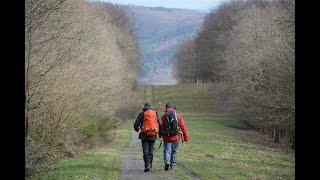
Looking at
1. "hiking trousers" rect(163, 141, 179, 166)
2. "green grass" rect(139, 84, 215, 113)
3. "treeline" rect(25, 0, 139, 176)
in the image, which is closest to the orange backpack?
"hiking trousers" rect(163, 141, 179, 166)

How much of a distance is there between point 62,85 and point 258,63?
815 inches

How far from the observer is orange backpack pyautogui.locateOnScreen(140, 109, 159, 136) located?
1652 centimetres

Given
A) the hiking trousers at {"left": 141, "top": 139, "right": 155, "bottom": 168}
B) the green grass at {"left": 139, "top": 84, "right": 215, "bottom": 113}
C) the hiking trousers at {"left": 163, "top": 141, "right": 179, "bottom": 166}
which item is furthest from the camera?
the green grass at {"left": 139, "top": 84, "right": 215, "bottom": 113}

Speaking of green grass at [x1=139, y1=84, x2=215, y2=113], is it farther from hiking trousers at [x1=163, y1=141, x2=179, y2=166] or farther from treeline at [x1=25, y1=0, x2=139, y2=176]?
hiking trousers at [x1=163, y1=141, x2=179, y2=166]

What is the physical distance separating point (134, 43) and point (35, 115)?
68449mm

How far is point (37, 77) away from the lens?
2019 cm

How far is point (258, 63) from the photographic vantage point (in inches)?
1654

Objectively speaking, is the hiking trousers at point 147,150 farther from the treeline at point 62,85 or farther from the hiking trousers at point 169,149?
the treeline at point 62,85

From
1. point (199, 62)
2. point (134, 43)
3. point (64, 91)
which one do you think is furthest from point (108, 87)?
point (199, 62)

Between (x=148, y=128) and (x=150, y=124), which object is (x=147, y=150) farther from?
(x=150, y=124)

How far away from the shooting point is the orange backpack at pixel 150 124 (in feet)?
54.2

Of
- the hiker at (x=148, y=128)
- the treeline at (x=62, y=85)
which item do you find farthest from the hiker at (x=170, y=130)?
the treeline at (x=62, y=85)

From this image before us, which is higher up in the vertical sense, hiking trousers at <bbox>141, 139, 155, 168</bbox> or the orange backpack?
the orange backpack
